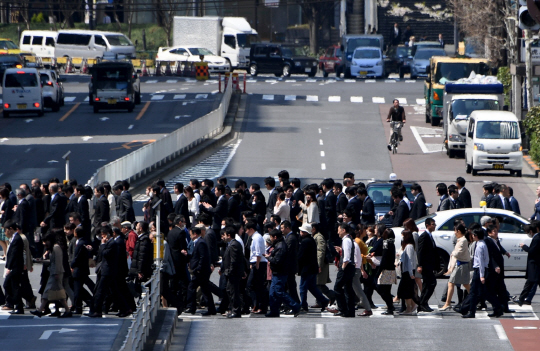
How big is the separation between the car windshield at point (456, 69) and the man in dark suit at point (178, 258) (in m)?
30.6

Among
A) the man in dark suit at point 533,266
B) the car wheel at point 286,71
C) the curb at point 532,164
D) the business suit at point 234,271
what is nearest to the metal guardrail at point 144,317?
the business suit at point 234,271

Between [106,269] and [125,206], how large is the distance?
528 cm

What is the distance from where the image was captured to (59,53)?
68.6m

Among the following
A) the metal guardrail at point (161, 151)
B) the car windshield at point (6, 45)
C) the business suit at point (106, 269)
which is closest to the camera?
the business suit at point (106, 269)

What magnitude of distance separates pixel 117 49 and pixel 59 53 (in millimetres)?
4480

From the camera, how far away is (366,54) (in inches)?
2488

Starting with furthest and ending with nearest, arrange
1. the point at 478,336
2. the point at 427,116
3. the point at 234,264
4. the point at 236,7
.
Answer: the point at 236,7 → the point at 427,116 → the point at 234,264 → the point at 478,336

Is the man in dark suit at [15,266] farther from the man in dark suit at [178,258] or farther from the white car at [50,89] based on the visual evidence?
the white car at [50,89]

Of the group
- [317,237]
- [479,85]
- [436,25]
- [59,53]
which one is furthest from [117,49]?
[317,237]

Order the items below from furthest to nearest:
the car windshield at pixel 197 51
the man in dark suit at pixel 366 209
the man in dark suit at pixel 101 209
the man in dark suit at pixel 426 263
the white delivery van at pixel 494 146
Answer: the car windshield at pixel 197 51, the white delivery van at pixel 494 146, the man in dark suit at pixel 366 209, the man in dark suit at pixel 101 209, the man in dark suit at pixel 426 263

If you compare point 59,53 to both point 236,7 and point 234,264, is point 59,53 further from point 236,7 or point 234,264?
point 234,264

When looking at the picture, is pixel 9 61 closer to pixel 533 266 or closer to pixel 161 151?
pixel 161 151

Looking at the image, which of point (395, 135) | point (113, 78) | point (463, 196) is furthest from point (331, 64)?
point (463, 196)

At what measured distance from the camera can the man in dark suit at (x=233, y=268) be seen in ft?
49.9
